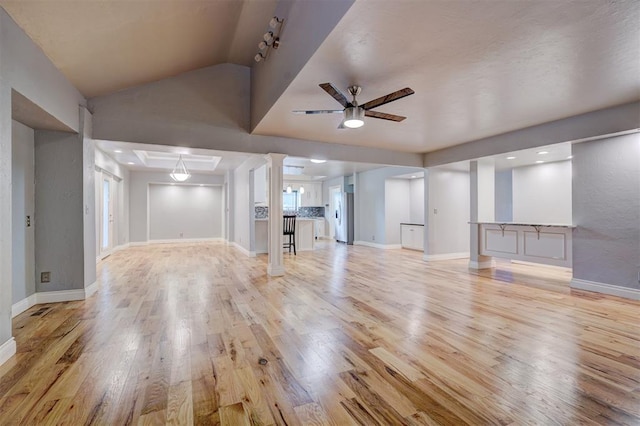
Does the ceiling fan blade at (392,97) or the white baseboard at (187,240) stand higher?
the ceiling fan blade at (392,97)

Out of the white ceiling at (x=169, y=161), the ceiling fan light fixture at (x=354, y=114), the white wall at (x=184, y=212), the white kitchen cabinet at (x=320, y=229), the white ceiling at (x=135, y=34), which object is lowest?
the white kitchen cabinet at (x=320, y=229)

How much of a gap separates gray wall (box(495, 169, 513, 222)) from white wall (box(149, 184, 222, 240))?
28.5 feet

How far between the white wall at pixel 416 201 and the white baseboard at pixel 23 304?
8.40 m

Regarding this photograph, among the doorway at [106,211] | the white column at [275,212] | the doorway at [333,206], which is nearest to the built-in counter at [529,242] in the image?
the white column at [275,212]

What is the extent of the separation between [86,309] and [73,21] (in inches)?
113

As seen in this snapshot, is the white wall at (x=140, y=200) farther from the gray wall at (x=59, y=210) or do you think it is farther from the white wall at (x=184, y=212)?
the gray wall at (x=59, y=210)

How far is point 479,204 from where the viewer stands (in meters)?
5.92

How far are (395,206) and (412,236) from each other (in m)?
1.06

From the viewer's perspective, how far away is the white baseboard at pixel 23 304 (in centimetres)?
311

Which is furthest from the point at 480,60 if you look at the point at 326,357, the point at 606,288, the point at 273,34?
the point at 606,288

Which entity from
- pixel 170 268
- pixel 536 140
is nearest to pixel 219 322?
pixel 170 268

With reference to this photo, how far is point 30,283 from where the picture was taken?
3424mm

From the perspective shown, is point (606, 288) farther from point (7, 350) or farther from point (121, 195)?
point (121, 195)

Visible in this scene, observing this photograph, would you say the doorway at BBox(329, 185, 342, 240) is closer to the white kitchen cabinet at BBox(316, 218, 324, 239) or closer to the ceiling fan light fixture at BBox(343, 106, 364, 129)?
the white kitchen cabinet at BBox(316, 218, 324, 239)
